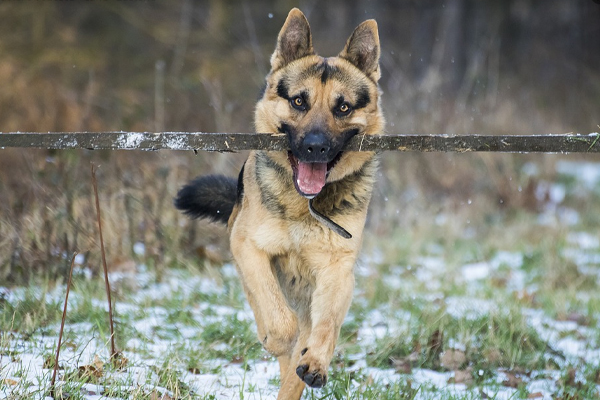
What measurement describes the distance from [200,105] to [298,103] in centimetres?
613

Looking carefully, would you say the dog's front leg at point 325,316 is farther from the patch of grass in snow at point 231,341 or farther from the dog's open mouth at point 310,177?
the patch of grass in snow at point 231,341

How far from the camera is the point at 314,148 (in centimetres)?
334

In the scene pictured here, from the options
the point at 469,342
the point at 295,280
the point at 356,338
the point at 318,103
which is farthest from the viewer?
the point at 356,338

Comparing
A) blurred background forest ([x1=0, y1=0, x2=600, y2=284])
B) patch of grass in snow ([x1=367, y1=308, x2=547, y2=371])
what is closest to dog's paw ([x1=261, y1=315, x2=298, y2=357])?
patch of grass in snow ([x1=367, y1=308, x2=547, y2=371])

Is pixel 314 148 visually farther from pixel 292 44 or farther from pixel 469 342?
pixel 469 342

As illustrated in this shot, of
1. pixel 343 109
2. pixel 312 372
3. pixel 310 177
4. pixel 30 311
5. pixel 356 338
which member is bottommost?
pixel 356 338

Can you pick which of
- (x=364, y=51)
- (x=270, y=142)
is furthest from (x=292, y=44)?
(x=270, y=142)

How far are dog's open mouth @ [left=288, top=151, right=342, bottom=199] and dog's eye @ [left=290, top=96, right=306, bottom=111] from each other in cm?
34

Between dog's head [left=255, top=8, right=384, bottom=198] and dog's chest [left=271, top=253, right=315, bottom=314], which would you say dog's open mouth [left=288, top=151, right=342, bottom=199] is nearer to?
dog's head [left=255, top=8, right=384, bottom=198]

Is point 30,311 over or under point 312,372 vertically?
under

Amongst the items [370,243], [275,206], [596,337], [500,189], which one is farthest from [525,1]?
[275,206]

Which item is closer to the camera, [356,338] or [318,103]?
[318,103]

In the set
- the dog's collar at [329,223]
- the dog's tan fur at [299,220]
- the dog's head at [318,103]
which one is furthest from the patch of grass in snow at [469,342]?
the dog's head at [318,103]

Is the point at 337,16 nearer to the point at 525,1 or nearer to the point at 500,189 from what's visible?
the point at 525,1
